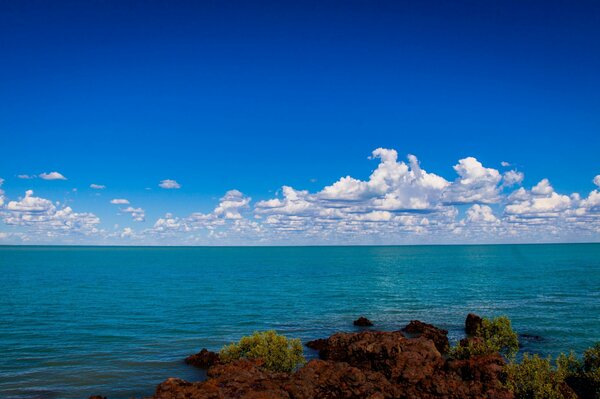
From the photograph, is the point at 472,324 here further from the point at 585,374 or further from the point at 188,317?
the point at 188,317

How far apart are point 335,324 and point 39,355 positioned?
3876 centimetres

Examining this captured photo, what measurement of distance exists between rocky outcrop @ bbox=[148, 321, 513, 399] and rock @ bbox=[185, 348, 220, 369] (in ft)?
37.1

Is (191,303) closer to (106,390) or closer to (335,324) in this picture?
(335,324)

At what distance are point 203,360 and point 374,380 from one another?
21735mm

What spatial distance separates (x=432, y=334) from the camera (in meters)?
52.0

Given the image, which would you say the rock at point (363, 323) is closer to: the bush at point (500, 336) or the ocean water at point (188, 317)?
the ocean water at point (188, 317)

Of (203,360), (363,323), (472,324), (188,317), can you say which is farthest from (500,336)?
(188,317)

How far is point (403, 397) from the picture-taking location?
2877cm

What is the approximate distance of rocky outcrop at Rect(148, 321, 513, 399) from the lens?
27.1 metres

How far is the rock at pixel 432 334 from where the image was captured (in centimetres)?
5006

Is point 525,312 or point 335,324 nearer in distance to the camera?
point 335,324

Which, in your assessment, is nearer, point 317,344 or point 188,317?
point 317,344

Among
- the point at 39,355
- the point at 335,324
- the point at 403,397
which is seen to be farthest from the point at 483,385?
the point at 39,355

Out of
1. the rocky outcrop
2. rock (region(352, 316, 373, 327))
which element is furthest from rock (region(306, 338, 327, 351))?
rock (region(352, 316, 373, 327))
